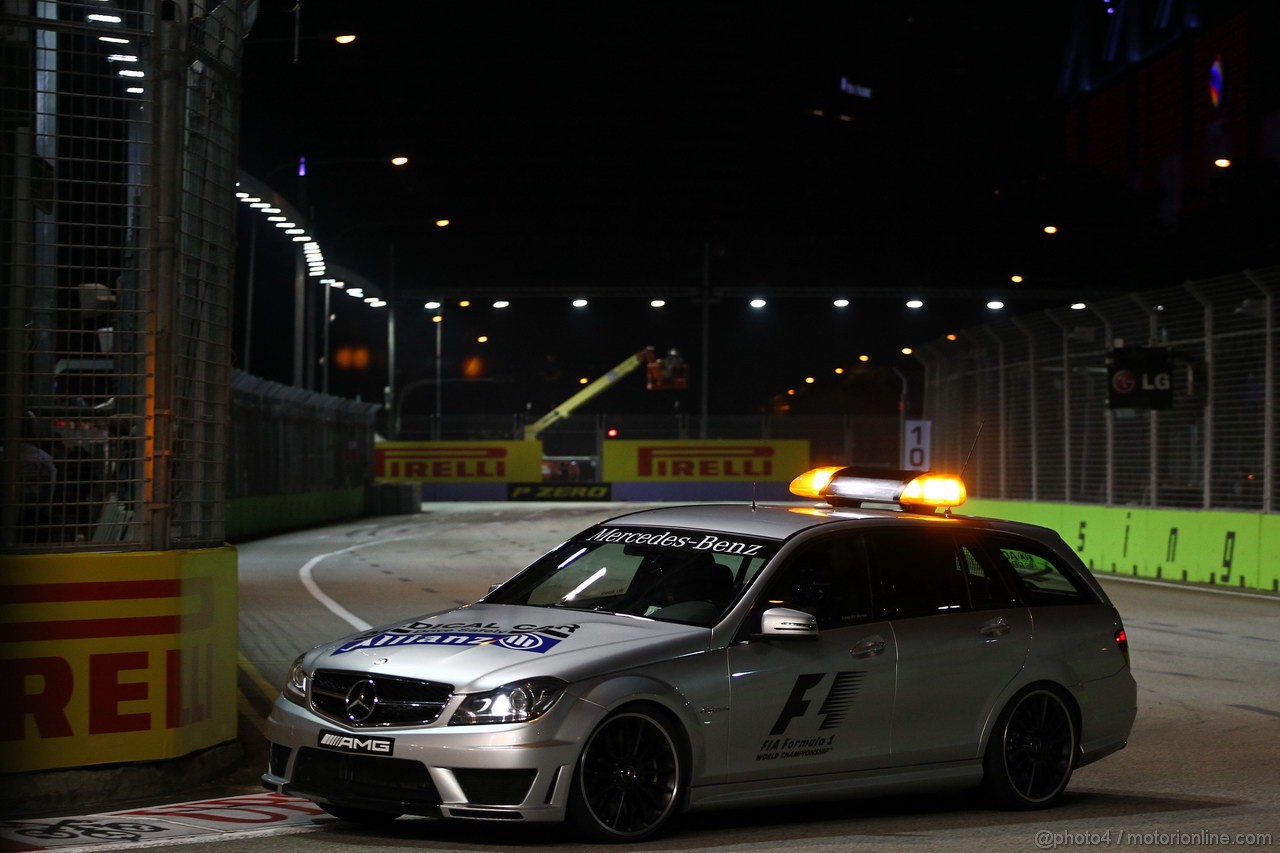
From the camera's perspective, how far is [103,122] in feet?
27.1

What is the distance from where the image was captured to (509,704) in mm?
6254

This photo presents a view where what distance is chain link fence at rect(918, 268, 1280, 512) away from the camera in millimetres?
23250

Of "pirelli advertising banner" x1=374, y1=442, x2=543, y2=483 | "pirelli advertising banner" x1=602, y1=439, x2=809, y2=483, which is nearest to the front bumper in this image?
"pirelli advertising banner" x1=374, y1=442, x2=543, y2=483

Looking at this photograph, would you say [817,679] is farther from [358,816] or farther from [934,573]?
[358,816]

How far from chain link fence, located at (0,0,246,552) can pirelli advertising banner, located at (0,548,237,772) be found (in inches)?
7.8

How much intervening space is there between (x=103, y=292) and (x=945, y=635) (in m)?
4.40

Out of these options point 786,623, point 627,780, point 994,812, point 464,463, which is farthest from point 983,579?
point 464,463

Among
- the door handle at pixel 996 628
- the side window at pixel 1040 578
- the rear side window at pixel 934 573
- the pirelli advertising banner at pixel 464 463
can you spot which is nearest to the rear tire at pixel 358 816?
the rear side window at pixel 934 573

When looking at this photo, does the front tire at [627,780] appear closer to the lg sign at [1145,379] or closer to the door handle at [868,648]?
the door handle at [868,648]

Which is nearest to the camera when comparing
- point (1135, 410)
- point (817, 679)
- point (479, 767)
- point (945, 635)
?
point (479, 767)

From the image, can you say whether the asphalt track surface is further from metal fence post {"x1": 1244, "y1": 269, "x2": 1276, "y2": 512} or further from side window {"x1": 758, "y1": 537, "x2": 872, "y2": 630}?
metal fence post {"x1": 1244, "y1": 269, "x2": 1276, "y2": 512}

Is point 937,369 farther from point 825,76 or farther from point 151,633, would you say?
point 825,76

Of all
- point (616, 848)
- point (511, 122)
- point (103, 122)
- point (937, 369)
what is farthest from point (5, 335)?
point (511, 122)

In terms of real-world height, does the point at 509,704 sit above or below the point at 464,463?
below
